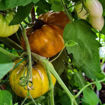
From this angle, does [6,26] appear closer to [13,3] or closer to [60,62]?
[13,3]

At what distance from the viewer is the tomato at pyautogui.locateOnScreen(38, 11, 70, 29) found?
0.68 metres

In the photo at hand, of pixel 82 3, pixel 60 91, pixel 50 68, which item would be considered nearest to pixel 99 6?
pixel 82 3

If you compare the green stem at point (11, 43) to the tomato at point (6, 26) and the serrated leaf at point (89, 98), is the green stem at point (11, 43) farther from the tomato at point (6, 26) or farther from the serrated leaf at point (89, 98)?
the serrated leaf at point (89, 98)

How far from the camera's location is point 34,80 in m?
0.61

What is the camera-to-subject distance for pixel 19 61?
2.02 feet

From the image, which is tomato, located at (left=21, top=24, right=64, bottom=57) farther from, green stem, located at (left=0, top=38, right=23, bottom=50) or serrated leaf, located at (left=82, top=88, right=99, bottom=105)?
serrated leaf, located at (left=82, top=88, right=99, bottom=105)

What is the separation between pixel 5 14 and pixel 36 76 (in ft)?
0.58

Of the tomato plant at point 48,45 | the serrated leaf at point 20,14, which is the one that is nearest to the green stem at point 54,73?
the tomato plant at point 48,45

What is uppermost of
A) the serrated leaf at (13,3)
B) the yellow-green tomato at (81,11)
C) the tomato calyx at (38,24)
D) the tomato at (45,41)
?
the serrated leaf at (13,3)

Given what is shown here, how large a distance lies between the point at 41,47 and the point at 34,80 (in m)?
0.09

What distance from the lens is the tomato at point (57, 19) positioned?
0.68 m

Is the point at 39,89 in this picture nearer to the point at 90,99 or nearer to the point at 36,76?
the point at 36,76

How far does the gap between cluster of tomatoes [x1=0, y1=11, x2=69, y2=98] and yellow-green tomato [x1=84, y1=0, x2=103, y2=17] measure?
138 mm

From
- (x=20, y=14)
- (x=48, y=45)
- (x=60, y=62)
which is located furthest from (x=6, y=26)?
(x=60, y=62)
